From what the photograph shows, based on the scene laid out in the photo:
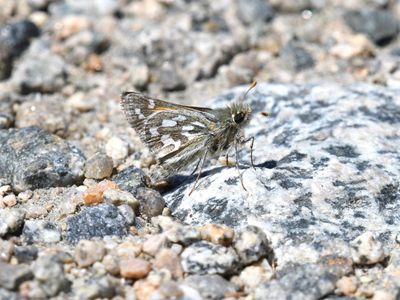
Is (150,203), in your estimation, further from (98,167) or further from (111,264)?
(111,264)

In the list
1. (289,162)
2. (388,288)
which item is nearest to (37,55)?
(289,162)

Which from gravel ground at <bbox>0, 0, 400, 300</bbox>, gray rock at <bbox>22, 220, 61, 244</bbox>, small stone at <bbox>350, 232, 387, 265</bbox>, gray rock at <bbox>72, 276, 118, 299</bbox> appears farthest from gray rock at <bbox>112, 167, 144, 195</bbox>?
small stone at <bbox>350, 232, 387, 265</bbox>

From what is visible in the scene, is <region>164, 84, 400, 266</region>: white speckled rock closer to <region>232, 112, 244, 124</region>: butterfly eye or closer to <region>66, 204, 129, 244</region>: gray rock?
<region>232, 112, 244, 124</region>: butterfly eye

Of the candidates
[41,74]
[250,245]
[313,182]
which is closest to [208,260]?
[250,245]

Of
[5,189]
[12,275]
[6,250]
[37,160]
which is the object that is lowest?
[5,189]

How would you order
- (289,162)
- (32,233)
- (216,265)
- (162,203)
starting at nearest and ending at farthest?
(216,265), (32,233), (162,203), (289,162)

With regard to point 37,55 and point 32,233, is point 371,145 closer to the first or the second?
point 32,233

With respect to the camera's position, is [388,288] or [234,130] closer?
[388,288]
